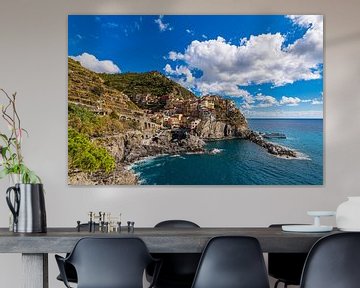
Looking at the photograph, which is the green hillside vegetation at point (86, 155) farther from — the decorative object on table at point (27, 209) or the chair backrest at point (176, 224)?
the decorative object on table at point (27, 209)

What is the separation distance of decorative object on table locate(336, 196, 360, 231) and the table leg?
5.19 ft

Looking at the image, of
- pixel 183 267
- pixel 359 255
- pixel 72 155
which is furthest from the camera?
pixel 72 155

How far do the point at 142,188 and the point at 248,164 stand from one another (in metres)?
0.88

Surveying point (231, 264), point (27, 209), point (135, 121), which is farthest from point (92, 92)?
point (231, 264)

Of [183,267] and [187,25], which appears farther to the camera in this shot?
[187,25]

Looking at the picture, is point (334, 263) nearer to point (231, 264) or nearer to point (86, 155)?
point (231, 264)

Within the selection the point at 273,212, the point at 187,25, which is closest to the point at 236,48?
the point at 187,25

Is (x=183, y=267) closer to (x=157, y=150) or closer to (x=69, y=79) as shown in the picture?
(x=157, y=150)

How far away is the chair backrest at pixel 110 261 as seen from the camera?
10.7 feet

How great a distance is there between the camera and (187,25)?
5496mm

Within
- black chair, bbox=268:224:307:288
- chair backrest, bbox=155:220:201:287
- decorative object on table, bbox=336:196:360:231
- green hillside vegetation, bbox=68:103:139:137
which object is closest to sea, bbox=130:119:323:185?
green hillside vegetation, bbox=68:103:139:137

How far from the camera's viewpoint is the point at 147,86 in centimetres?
552

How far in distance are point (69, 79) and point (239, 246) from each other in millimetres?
2668

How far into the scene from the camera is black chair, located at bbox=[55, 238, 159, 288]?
326cm
